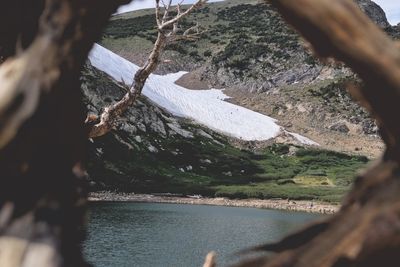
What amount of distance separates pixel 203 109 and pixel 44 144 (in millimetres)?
155221

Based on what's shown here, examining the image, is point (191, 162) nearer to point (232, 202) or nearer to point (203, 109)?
point (232, 202)

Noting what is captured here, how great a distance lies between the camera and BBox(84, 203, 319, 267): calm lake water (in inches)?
1610

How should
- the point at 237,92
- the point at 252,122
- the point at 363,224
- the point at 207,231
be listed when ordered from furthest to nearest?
1. the point at 237,92
2. the point at 252,122
3. the point at 207,231
4. the point at 363,224

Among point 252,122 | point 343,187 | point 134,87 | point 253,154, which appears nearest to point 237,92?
point 252,122

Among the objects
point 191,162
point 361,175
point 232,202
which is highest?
point 361,175

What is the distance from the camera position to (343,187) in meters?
110

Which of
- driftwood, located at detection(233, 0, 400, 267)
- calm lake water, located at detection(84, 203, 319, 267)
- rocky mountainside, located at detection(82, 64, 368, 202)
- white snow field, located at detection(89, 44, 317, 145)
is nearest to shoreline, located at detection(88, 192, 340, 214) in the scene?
rocky mountainside, located at detection(82, 64, 368, 202)

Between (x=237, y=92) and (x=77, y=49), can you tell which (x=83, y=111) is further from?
(x=237, y=92)

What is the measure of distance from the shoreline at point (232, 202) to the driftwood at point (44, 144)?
265ft

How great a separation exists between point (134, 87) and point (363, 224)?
621 centimetres

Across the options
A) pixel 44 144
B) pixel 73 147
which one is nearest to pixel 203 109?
pixel 73 147

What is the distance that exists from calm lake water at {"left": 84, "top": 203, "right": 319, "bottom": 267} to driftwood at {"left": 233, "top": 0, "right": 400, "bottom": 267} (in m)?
25.7

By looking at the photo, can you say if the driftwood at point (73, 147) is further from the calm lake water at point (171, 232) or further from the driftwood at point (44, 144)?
the calm lake water at point (171, 232)

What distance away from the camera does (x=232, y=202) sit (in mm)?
96250
